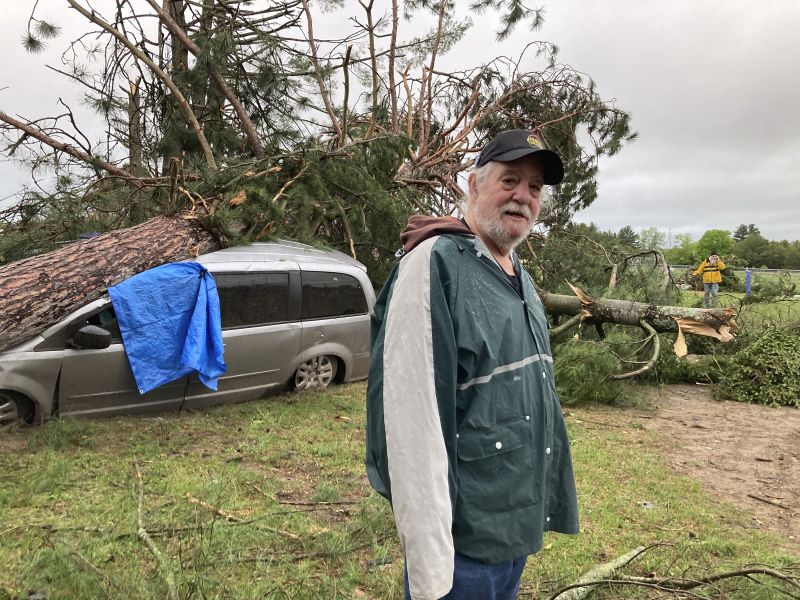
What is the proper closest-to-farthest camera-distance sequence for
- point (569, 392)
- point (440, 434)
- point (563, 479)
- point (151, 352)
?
point (440, 434)
point (563, 479)
point (151, 352)
point (569, 392)

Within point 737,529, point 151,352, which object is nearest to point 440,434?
point 737,529

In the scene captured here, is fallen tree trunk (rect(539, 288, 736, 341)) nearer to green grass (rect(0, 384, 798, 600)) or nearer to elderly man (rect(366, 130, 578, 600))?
green grass (rect(0, 384, 798, 600))

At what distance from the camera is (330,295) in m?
6.35

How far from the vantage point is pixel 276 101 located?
870 cm

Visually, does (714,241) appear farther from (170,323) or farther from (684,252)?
(170,323)

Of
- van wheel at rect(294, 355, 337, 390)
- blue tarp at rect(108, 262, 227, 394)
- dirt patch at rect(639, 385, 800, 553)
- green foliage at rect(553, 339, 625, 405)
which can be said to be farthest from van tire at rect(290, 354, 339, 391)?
dirt patch at rect(639, 385, 800, 553)

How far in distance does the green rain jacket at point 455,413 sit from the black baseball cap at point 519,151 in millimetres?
256

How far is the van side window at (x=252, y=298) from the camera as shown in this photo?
18.0 ft

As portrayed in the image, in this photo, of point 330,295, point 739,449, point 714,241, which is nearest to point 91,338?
point 330,295

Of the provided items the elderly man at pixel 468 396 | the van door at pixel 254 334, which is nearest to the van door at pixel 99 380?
the van door at pixel 254 334

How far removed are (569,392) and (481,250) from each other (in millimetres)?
5438

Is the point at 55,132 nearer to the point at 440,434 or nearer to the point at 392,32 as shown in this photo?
the point at 392,32

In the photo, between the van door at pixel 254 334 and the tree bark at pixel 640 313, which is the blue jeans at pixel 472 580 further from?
the tree bark at pixel 640 313

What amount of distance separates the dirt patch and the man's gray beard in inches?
123
